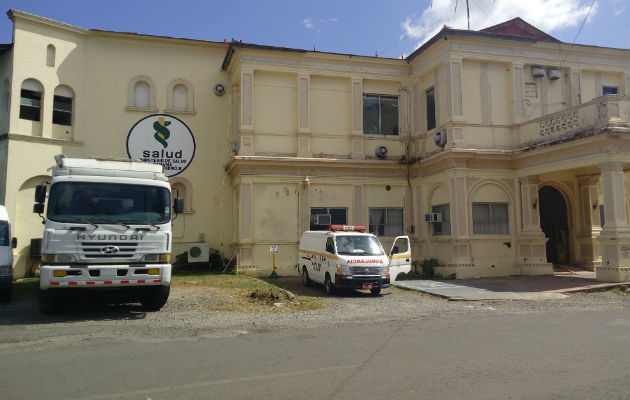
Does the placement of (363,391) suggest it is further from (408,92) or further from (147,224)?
(408,92)

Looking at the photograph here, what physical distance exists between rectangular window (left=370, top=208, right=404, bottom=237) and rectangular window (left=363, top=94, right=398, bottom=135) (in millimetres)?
3558

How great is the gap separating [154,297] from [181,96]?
13.5 meters

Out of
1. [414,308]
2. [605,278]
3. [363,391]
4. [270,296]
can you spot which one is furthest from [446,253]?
[363,391]

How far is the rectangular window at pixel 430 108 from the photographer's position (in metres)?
20.5

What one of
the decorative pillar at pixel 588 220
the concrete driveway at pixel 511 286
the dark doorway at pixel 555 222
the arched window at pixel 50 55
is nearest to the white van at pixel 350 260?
the concrete driveway at pixel 511 286

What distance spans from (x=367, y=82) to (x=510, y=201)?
8.06m

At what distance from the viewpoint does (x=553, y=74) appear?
2011 centimetres

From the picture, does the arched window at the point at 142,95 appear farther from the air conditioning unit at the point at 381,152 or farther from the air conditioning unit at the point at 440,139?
the air conditioning unit at the point at 440,139

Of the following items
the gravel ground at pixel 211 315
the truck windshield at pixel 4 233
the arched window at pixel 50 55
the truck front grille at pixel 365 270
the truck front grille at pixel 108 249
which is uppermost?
the arched window at pixel 50 55

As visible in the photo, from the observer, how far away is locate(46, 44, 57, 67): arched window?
791 inches

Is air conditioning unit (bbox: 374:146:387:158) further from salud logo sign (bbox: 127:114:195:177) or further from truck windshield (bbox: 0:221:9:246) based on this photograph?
truck windshield (bbox: 0:221:9:246)

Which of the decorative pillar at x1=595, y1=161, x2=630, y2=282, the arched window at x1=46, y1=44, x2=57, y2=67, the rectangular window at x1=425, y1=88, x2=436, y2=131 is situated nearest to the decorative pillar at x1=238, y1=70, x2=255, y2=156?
the rectangular window at x1=425, y1=88, x2=436, y2=131

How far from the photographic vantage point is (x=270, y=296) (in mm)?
12656

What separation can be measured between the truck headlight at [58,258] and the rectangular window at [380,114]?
1461cm
